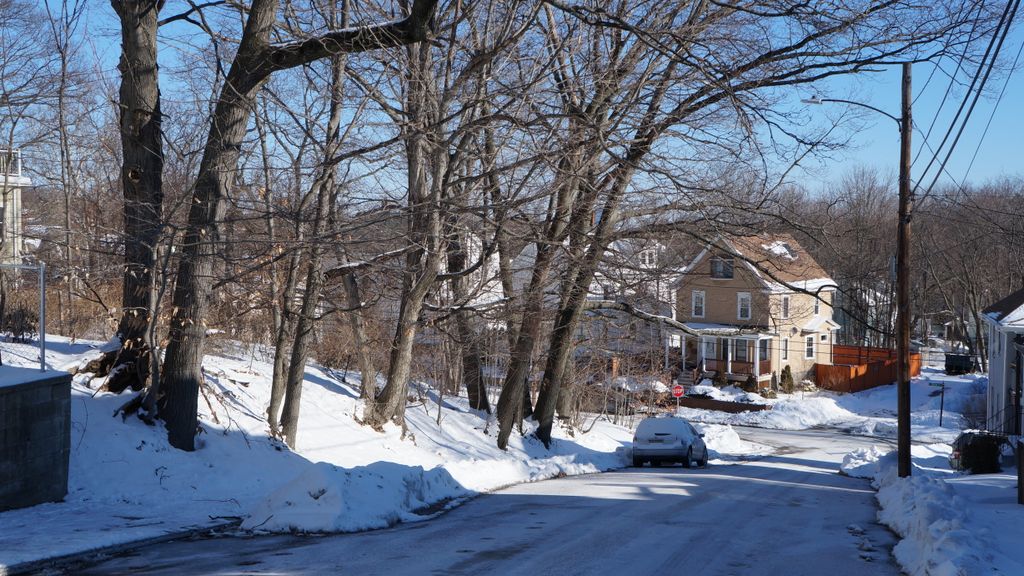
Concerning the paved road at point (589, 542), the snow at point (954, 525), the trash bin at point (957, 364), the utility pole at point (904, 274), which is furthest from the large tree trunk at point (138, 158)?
the trash bin at point (957, 364)

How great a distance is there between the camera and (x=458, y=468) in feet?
51.7

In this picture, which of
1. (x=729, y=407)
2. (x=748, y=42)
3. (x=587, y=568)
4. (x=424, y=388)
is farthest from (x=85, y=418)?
Answer: (x=729, y=407)

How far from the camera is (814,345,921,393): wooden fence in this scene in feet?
184

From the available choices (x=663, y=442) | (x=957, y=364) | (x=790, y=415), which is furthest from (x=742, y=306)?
(x=663, y=442)

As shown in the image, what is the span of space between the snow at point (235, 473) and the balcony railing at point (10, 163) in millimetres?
16018

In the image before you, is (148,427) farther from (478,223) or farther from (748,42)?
(748,42)

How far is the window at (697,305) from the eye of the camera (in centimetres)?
5223

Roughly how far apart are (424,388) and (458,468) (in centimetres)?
948

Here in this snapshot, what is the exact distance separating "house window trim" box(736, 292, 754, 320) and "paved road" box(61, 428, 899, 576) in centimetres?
3574

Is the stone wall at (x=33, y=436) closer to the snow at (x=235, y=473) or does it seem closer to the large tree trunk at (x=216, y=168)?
→ the snow at (x=235, y=473)

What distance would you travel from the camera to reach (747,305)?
170ft

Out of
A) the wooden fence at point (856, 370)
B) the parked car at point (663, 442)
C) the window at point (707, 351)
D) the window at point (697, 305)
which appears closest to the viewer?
the parked car at point (663, 442)

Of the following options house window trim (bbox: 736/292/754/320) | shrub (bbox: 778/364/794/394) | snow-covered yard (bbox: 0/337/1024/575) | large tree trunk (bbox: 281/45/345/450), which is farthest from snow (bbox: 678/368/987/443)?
large tree trunk (bbox: 281/45/345/450)

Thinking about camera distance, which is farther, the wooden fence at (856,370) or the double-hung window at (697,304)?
the wooden fence at (856,370)
